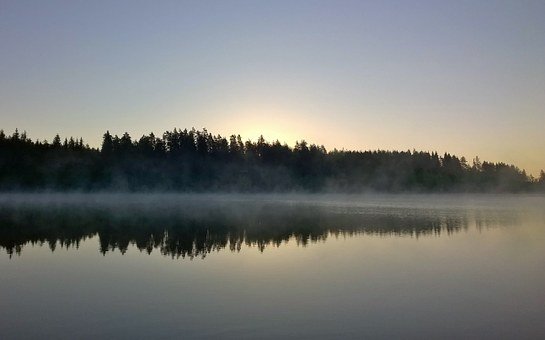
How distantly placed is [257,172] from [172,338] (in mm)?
116653

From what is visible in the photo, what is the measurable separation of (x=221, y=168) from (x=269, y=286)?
4216 inches

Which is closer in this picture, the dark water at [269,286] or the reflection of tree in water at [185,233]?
the dark water at [269,286]

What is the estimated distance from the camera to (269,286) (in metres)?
14.1

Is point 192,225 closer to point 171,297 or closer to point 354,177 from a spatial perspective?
point 171,297

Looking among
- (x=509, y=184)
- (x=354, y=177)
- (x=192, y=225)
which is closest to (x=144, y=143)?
(x=354, y=177)

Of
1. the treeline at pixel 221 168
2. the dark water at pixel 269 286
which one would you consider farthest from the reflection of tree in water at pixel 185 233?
the treeline at pixel 221 168

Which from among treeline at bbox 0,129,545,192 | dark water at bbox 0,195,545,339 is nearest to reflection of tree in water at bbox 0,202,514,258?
dark water at bbox 0,195,545,339

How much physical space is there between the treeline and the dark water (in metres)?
83.7

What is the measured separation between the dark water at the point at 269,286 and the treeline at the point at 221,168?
83.7 meters

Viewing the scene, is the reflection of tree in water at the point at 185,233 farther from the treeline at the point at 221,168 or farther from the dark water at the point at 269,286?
the treeline at the point at 221,168

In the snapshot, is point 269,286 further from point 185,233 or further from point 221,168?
point 221,168

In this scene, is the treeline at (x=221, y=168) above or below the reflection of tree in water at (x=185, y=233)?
above

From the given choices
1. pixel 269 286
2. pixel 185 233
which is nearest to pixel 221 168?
pixel 185 233

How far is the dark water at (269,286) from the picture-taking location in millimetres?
10109
